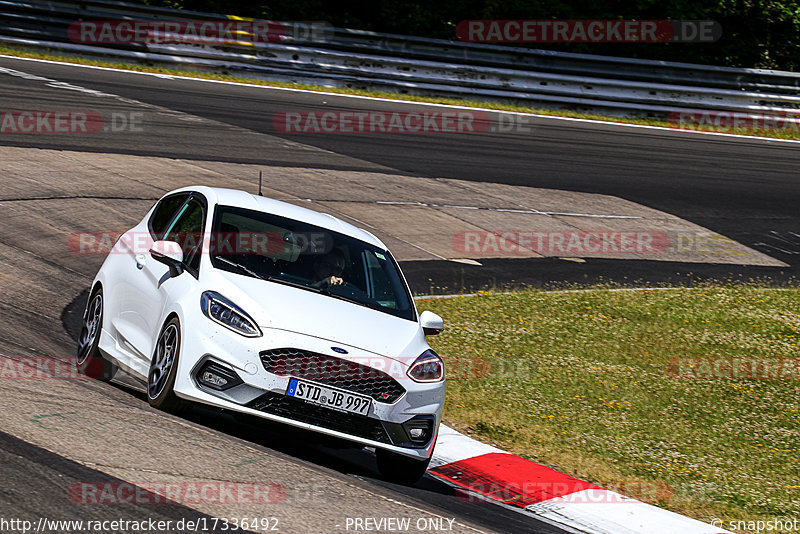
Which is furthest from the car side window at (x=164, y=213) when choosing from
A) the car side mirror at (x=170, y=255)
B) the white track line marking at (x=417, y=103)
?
the white track line marking at (x=417, y=103)

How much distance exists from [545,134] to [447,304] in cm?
1165

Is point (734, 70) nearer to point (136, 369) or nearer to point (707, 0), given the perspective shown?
point (707, 0)

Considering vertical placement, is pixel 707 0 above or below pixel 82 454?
A: above

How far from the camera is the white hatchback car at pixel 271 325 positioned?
611cm

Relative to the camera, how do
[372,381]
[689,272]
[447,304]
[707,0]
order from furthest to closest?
1. [707,0]
2. [689,272]
3. [447,304]
4. [372,381]

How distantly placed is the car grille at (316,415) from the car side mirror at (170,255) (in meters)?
1.32

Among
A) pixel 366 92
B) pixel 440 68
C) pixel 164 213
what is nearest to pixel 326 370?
pixel 164 213

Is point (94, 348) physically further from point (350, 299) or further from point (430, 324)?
point (430, 324)

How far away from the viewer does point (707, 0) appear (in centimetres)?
3005

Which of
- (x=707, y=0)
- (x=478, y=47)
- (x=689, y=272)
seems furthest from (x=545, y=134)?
(x=707, y=0)

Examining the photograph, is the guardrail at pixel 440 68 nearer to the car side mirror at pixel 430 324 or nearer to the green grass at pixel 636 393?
the green grass at pixel 636 393

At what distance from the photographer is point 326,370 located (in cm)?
616

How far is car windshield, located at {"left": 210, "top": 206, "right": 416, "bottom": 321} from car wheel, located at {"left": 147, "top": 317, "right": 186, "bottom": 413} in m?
Answer: 0.60

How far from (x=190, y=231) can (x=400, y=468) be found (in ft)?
7.74
